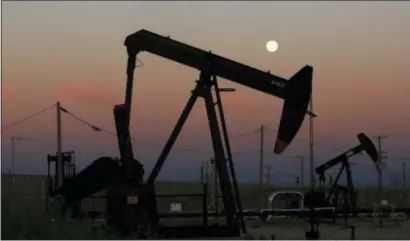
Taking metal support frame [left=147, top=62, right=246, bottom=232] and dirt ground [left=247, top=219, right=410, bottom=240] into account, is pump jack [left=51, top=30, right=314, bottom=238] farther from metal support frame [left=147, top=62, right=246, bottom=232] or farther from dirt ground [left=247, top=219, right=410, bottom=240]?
dirt ground [left=247, top=219, right=410, bottom=240]

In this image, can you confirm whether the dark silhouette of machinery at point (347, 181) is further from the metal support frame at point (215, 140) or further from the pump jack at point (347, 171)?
the metal support frame at point (215, 140)

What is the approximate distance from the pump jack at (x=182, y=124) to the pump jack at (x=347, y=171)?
754cm

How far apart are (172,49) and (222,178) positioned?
2662mm

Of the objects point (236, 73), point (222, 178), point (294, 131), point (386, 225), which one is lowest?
point (386, 225)

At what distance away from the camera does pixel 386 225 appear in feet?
60.3

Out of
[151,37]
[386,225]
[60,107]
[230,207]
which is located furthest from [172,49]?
[60,107]

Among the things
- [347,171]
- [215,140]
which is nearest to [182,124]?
[215,140]

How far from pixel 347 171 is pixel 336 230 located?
5007 mm

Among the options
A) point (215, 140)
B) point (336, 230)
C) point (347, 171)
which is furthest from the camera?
point (347, 171)

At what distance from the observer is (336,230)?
16.3 metres

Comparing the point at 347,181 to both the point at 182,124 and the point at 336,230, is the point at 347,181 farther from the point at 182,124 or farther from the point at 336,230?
the point at 182,124

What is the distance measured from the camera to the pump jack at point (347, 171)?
20.1 metres

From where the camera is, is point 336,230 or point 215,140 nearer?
point 215,140

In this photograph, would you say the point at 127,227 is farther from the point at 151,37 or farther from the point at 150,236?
the point at 151,37
